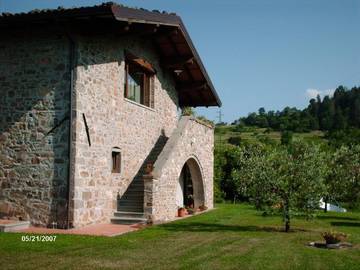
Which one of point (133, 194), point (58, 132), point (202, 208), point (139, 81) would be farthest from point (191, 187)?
point (58, 132)

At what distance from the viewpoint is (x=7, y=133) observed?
10.9m

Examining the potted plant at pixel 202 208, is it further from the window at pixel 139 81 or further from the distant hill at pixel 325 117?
the distant hill at pixel 325 117

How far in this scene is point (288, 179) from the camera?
10875 mm

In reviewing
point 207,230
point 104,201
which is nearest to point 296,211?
point 207,230

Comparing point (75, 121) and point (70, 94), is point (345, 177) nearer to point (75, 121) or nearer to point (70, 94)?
point (75, 121)

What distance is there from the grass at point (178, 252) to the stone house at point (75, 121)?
1.51 m

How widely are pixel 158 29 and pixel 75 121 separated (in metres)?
4.41

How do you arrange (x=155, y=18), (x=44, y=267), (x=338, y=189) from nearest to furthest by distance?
(x=44, y=267)
(x=155, y=18)
(x=338, y=189)

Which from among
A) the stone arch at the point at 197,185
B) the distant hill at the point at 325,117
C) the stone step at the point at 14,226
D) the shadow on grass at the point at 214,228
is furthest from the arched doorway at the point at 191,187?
the distant hill at the point at 325,117

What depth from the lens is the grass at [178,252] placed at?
6676 millimetres

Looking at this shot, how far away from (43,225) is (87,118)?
8.87 ft

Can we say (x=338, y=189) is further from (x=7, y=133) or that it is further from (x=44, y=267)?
(x=44, y=267)

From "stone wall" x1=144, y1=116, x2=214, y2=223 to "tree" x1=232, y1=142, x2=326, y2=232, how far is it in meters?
2.22

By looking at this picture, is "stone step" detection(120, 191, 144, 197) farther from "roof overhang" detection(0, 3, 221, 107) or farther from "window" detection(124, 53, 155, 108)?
"roof overhang" detection(0, 3, 221, 107)
